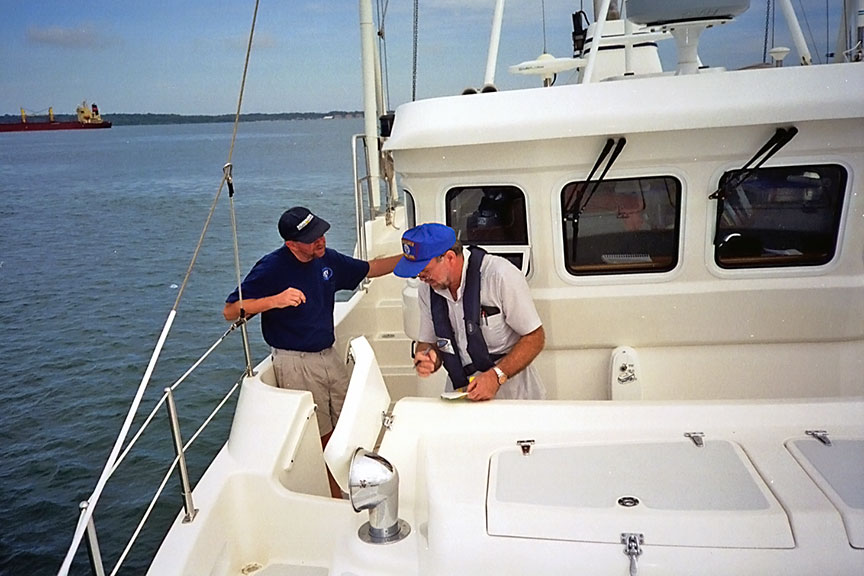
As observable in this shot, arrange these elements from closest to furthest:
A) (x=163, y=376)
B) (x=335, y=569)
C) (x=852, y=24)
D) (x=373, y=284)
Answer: (x=335, y=569), (x=852, y=24), (x=373, y=284), (x=163, y=376)

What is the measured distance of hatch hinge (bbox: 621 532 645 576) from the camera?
2.19m

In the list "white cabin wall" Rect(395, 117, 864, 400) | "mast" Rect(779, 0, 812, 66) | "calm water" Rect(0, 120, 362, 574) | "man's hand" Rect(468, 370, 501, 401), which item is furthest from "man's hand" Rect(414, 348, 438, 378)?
"calm water" Rect(0, 120, 362, 574)

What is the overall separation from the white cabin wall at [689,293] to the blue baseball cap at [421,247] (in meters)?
1.04

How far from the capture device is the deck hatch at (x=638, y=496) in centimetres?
222

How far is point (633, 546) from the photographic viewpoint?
220 cm

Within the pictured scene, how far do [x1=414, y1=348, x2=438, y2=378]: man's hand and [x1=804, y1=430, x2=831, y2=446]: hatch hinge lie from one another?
154 centimetres

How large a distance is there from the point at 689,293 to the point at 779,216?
601mm

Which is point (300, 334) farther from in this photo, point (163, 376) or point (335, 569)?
point (163, 376)

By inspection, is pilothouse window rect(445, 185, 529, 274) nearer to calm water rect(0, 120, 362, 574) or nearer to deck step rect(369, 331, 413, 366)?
deck step rect(369, 331, 413, 366)

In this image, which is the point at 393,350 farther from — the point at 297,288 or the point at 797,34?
the point at 797,34

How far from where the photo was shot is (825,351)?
4367mm

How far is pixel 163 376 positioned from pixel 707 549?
37.0 ft

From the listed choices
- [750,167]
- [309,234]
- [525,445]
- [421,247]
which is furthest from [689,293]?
[309,234]

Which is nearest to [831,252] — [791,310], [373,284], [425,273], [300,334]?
[791,310]
